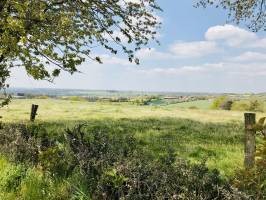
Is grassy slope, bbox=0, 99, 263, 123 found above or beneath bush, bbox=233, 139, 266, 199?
beneath

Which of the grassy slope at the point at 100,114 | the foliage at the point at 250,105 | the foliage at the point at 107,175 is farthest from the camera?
the foliage at the point at 250,105

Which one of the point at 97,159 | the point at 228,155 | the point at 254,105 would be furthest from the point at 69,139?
the point at 254,105

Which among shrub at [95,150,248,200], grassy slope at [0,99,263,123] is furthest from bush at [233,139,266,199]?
grassy slope at [0,99,263,123]

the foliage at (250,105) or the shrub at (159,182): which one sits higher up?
the shrub at (159,182)

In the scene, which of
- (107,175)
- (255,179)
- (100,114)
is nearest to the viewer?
(255,179)

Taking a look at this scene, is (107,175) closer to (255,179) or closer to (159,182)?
(159,182)

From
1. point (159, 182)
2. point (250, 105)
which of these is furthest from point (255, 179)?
point (250, 105)

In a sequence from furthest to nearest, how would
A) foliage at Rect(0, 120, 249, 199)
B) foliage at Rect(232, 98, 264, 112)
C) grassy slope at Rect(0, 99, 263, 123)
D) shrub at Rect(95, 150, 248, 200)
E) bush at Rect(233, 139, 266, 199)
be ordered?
1. foliage at Rect(232, 98, 264, 112)
2. grassy slope at Rect(0, 99, 263, 123)
3. foliage at Rect(0, 120, 249, 199)
4. shrub at Rect(95, 150, 248, 200)
5. bush at Rect(233, 139, 266, 199)

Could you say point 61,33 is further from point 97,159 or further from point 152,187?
point 152,187

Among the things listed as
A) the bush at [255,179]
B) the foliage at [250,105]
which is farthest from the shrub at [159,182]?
the foliage at [250,105]

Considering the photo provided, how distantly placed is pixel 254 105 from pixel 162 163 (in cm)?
6518

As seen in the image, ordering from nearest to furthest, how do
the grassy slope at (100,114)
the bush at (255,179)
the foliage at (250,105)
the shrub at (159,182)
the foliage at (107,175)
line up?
1. the bush at (255,179)
2. the shrub at (159,182)
3. the foliage at (107,175)
4. the grassy slope at (100,114)
5. the foliage at (250,105)

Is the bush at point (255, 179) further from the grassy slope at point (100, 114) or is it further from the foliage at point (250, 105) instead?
the foliage at point (250, 105)

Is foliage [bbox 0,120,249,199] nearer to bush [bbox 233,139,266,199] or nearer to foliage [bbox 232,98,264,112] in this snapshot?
bush [bbox 233,139,266,199]
